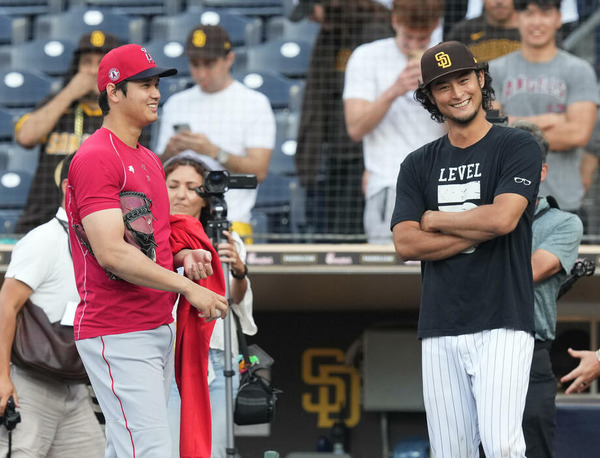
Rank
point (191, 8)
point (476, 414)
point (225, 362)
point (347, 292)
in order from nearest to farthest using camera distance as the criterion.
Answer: point (476, 414), point (225, 362), point (347, 292), point (191, 8)

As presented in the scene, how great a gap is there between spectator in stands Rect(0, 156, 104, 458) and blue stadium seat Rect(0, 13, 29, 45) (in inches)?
199

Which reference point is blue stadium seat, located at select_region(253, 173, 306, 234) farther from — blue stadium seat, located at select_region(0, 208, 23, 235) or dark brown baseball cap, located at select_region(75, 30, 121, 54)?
blue stadium seat, located at select_region(0, 208, 23, 235)

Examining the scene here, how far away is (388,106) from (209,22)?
9.86ft

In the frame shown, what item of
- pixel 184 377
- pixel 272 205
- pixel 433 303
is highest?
pixel 272 205

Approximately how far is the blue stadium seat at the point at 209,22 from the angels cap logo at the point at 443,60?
5.42 meters

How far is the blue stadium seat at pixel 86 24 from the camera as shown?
8.65m

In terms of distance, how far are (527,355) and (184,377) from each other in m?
1.19

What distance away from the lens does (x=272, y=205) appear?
7117mm

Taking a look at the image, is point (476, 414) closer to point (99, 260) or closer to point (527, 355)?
point (527, 355)

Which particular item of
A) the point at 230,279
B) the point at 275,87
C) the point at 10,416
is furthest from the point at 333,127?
the point at 10,416

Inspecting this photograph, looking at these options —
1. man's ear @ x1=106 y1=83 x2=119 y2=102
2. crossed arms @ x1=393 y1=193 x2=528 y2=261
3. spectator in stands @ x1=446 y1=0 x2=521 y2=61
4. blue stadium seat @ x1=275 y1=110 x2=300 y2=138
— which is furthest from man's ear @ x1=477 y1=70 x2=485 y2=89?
blue stadium seat @ x1=275 y1=110 x2=300 y2=138

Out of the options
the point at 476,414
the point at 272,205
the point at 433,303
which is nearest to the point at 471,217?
the point at 433,303

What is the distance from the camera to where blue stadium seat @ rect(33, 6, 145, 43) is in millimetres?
8648

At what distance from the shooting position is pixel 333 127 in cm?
666
